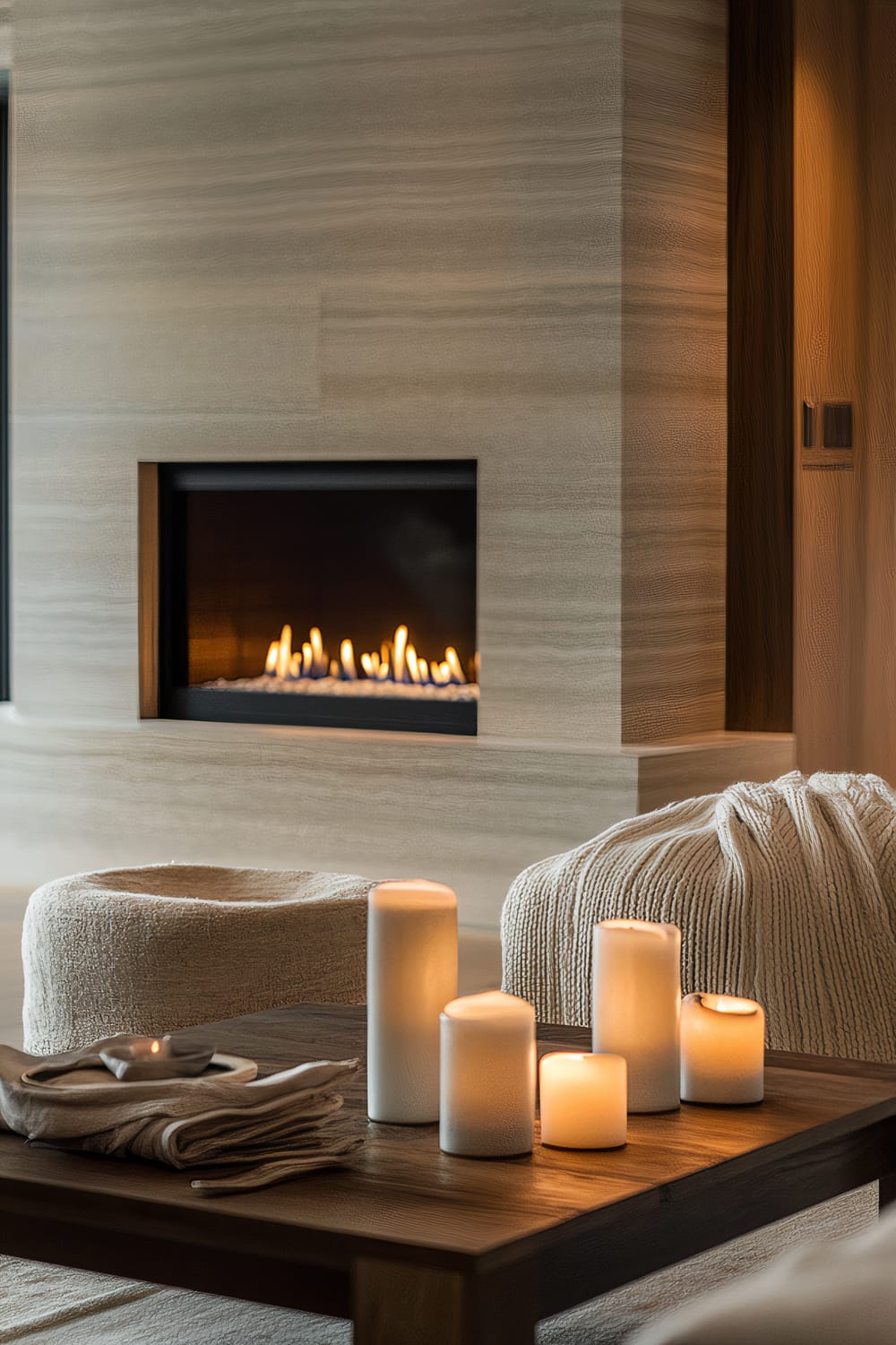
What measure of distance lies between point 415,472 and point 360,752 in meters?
0.66

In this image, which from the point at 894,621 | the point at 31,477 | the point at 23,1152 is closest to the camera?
the point at 23,1152

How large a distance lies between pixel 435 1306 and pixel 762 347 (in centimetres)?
362

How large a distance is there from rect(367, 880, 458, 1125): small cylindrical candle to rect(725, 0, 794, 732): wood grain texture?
3.09 m

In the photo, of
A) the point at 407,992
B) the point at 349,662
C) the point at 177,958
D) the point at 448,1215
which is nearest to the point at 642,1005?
the point at 407,992

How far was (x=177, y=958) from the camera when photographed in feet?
8.98

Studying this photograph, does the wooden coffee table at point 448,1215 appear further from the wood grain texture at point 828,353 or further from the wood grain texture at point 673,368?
the wood grain texture at point 828,353

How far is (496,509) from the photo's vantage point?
183 inches

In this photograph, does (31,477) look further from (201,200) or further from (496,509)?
(496,509)

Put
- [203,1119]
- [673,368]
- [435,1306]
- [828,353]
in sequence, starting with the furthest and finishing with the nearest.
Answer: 1. [828,353]
2. [673,368]
3. [203,1119]
4. [435,1306]

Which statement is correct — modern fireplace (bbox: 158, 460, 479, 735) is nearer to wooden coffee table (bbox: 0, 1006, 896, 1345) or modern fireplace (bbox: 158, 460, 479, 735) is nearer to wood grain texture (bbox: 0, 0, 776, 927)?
wood grain texture (bbox: 0, 0, 776, 927)

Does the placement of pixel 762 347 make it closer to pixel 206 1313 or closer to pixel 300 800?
pixel 300 800

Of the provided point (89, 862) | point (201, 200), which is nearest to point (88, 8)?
point (201, 200)

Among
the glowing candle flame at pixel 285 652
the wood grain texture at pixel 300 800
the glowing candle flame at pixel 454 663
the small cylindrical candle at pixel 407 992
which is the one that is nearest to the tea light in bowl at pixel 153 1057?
the small cylindrical candle at pixel 407 992

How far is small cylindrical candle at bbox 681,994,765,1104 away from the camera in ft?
5.92
